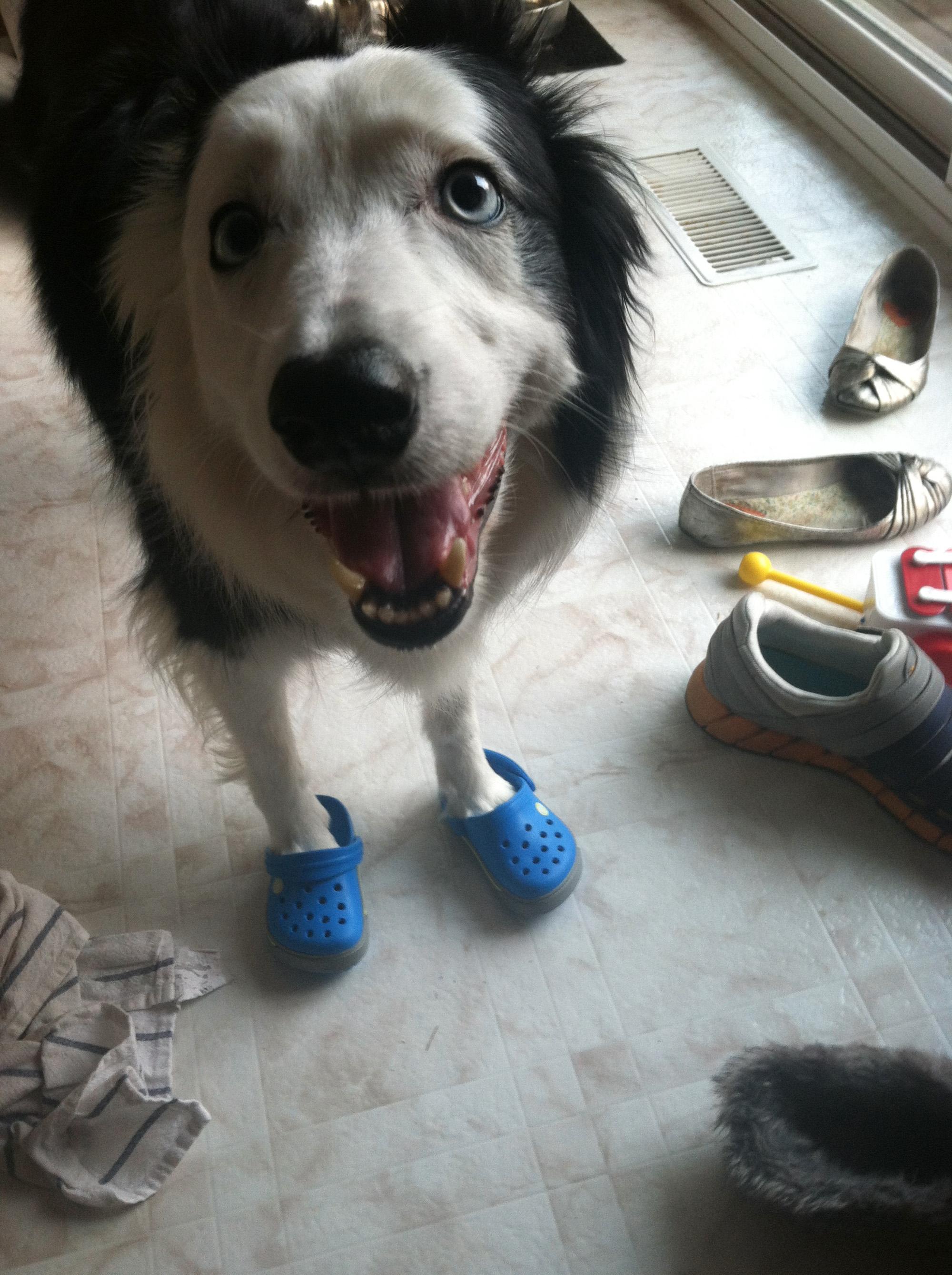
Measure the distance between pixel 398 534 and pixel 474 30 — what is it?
0.55 meters

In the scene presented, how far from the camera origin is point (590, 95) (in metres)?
A: 1.12

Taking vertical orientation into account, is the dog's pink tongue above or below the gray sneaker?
above

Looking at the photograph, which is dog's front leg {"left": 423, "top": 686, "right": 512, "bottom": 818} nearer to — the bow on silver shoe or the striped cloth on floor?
the striped cloth on floor

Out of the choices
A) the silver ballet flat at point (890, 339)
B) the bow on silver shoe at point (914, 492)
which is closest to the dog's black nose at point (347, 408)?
the bow on silver shoe at point (914, 492)

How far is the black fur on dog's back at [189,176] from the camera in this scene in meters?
0.97

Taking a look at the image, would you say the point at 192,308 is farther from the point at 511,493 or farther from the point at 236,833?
the point at 236,833

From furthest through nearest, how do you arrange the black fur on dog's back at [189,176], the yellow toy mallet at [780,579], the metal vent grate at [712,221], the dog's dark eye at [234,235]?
the metal vent grate at [712,221] → the yellow toy mallet at [780,579] → the black fur on dog's back at [189,176] → the dog's dark eye at [234,235]

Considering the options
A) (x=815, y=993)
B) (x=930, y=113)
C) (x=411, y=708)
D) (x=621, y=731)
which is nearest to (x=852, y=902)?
(x=815, y=993)

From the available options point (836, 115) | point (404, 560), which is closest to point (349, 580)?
point (404, 560)

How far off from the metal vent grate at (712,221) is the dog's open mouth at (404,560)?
174 cm

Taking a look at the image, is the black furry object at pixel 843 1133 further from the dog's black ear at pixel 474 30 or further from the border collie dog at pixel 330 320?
the dog's black ear at pixel 474 30

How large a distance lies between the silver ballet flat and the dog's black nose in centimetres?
152

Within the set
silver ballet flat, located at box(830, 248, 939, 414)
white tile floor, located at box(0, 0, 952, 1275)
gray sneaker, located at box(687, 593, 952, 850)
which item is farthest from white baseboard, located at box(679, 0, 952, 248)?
gray sneaker, located at box(687, 593, 952, 850)

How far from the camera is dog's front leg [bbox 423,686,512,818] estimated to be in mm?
1371
